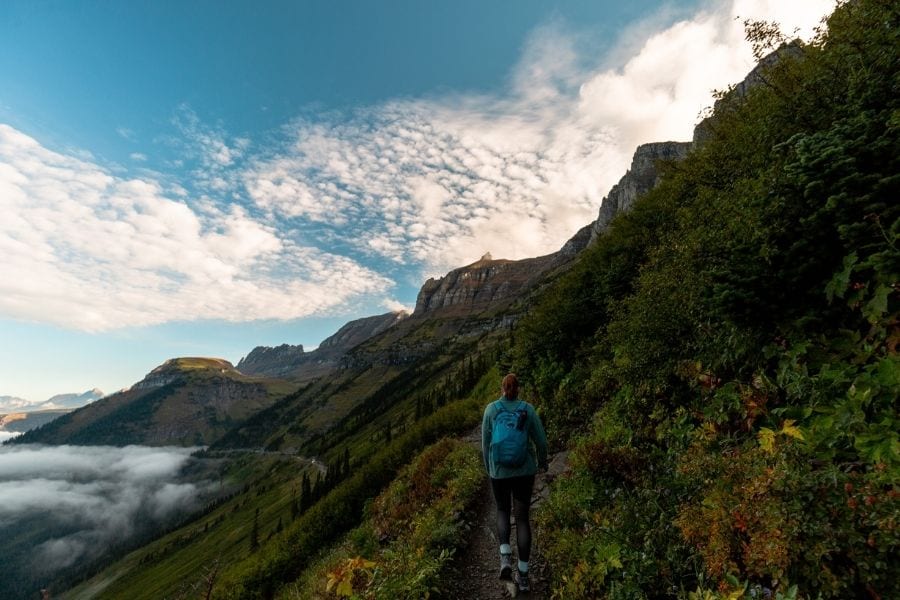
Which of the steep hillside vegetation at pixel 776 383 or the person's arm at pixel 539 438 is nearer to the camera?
the steep hillside vegetation at pixel 776 383

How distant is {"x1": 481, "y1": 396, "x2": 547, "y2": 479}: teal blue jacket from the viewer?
9031 millimetres

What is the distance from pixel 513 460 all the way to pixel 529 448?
21.6 inches

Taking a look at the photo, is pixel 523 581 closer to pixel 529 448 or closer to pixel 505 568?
pixel 505 568

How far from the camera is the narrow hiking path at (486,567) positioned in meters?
9.47

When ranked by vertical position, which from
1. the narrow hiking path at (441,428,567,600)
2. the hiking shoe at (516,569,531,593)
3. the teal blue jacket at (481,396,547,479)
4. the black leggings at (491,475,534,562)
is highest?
the teal blue jacket at (481,396,547,479)

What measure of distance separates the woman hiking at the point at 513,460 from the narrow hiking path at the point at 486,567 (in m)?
0.45

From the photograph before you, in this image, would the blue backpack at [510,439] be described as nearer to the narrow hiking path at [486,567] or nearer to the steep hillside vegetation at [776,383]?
the steep hillside vegetation at [776,383]

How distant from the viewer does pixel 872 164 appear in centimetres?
777

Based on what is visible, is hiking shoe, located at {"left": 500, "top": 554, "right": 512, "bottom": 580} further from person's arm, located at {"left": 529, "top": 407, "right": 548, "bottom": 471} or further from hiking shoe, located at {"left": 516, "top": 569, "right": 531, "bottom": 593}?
person's arm, located at {"left": 529, "top": 407, "right": 548, "bottom": 471}

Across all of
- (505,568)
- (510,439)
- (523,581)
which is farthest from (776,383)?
(505,568)

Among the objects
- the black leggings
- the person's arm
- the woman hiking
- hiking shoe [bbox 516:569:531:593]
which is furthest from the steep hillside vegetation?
the person's arm

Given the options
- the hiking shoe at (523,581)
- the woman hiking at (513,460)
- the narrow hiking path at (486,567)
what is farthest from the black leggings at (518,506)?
the narrow hiking path at (486,567)

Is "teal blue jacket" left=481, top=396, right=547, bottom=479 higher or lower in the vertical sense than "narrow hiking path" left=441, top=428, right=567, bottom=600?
higher

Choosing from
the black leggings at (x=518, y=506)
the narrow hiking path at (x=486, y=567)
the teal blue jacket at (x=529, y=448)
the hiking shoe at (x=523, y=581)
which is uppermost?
the teal blue jacket at (x=529, y=448)
